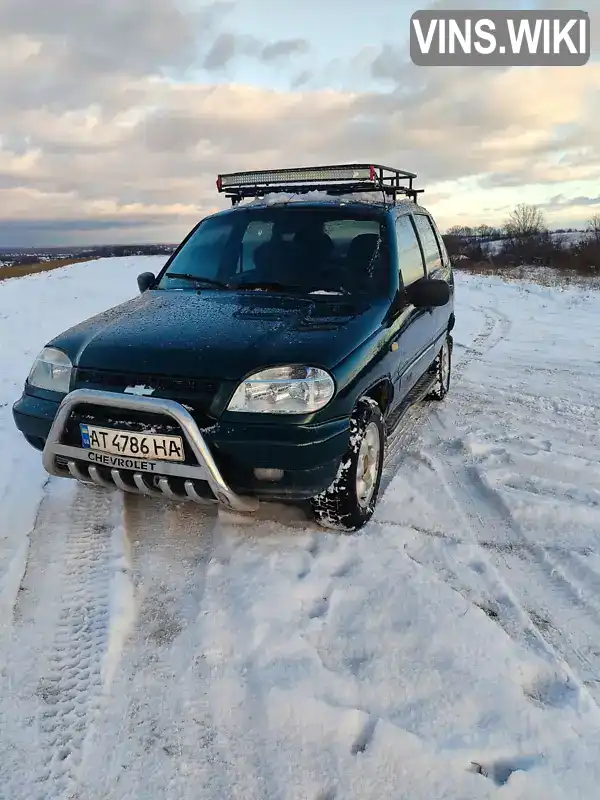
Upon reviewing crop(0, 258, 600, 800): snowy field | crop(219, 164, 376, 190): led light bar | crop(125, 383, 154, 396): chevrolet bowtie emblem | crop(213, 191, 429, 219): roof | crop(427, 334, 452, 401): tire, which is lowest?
crop(0, 258, 600, 800): snowy field

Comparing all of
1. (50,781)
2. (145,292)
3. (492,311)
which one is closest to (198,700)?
(50,781)

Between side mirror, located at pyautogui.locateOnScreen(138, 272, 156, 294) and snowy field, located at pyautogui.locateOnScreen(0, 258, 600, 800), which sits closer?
snowy field, located at pyautogui.locateOnScreen(0, 258, 600, 800)

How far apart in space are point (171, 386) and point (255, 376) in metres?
0.40

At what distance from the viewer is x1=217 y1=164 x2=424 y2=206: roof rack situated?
4.59m

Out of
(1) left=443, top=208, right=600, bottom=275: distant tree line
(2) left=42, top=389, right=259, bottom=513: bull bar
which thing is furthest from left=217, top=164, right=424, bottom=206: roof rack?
(1) left=443, top=208, right=600, bottom=275: distant tree line

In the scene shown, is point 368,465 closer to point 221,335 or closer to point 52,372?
point 221,335

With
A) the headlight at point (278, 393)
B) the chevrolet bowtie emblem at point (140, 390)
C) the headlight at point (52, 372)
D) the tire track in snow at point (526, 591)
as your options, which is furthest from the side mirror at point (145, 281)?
the tire track in snow at point (526, 591)

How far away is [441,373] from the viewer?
584cm

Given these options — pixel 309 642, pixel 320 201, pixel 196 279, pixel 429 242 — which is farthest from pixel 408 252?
pixel 309 642

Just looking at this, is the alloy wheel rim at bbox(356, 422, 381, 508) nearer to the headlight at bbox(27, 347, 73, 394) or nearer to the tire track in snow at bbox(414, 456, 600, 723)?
the tire track in snow at bbox(414, 456, 600, 723)

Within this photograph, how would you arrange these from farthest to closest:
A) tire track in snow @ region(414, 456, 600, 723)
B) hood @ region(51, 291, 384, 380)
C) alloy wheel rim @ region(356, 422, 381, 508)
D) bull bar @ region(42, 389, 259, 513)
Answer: alloy wheel rim @ region(356, 422, 381, 508) < hood @ region(51, 291, 384, 380) < bull bar @ region(42, 389, 259, 513) < tire track in snow @ region(414, 456, 600, 723)

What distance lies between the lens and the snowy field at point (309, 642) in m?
1.87

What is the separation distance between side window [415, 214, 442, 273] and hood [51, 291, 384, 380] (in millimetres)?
1739

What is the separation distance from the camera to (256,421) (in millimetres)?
2783
